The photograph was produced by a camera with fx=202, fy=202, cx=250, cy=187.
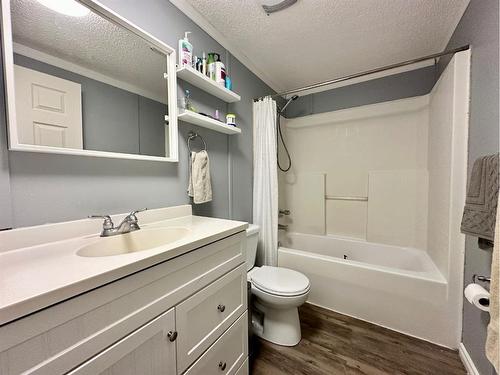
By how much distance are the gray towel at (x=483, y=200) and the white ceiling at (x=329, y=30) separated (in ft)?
3.92

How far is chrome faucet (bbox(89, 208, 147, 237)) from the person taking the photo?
929mm

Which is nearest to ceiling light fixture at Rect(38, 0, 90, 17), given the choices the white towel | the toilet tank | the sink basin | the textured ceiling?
the textured ceiling

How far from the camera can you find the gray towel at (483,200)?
88 cm

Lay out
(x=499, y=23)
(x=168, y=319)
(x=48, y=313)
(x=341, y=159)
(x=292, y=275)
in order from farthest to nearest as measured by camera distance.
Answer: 1. (x=341, y=159)
2. (x=292, y=275)
3. (x=499, y=23)
4. (x=168, y=319)
5. (x=48, y=313)

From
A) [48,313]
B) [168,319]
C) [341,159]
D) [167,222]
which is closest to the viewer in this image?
[48,313]

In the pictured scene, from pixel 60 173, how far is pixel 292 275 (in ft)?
5.04

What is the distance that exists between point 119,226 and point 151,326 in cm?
52

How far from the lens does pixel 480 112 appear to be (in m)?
1.16

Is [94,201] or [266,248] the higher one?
[94,201]

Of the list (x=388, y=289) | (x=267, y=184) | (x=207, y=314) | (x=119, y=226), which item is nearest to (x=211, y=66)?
(x=267, y=184)

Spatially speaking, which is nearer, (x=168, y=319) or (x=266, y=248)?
(x=168, y=319)

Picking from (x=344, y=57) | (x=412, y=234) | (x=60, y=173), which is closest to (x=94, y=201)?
(x=60, y=173)

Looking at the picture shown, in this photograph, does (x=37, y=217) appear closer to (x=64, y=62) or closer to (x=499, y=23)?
(x=64, y=62)

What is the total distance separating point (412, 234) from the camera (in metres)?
2.10
